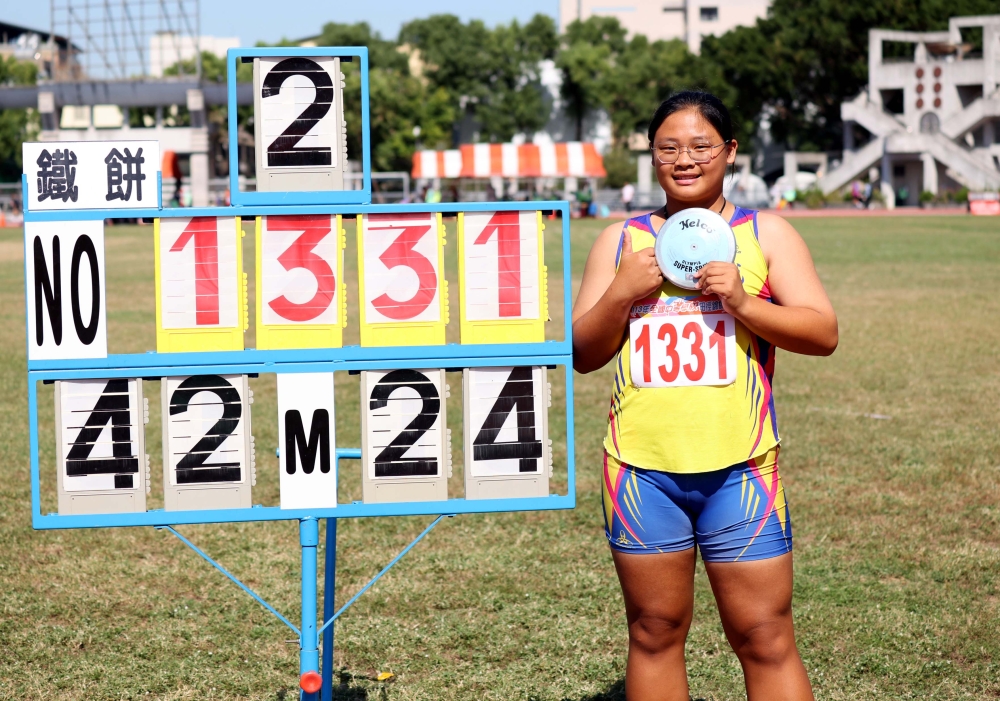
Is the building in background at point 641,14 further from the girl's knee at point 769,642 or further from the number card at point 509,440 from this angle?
the girl's knee at point 769,642

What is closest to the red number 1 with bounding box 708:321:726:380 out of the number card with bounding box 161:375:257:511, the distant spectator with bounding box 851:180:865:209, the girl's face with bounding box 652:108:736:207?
the girl's face with bounding box 652:108:736:207

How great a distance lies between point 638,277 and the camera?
2.99m

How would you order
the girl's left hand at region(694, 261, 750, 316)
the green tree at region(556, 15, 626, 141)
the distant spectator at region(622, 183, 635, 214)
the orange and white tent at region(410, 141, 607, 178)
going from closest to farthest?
the girl's left hand at region(694, 261, 750, 316) < the orange and white tent at region(410, 141, 607, 178) < the distant spectator at region(622, 183, 635, 214) < the green tree at region(556, 15, 626, 141)

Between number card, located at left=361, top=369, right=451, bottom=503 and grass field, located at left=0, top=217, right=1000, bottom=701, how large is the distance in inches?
54.4

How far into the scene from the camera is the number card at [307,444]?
330 centimetres

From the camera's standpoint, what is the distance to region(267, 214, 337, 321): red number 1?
128 inches

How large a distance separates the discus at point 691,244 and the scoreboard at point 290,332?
33 centimetres

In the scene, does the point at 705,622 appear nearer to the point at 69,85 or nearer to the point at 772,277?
the point at 772,277

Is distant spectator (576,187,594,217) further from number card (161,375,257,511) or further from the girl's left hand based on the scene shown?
the girl's left hand

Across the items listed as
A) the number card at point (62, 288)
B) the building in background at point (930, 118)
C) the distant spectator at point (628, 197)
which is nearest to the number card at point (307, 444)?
the number card at point (62, 288)

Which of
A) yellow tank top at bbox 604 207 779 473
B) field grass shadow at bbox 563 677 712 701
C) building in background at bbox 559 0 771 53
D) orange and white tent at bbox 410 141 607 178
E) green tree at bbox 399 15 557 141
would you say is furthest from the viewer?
building in background at bbox 559 0 771 53

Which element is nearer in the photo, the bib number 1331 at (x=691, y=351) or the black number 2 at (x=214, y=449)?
the bib number 1331 at (x=691, y=351)

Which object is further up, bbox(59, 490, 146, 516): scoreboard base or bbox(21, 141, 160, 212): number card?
bbox(21, 141, 160, 212): number card

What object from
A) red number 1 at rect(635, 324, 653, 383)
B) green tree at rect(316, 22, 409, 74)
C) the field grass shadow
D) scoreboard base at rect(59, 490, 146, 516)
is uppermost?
green tree at rect(316, 22, 409, 74)
